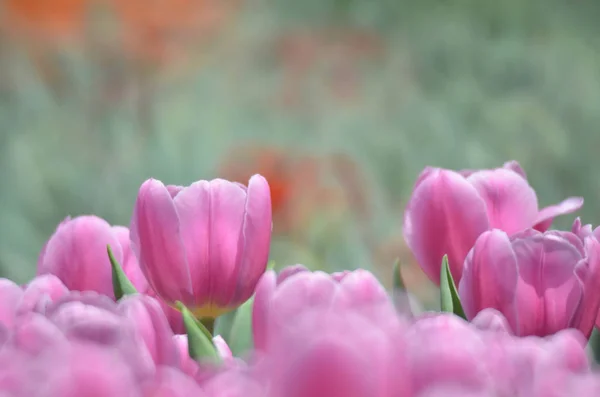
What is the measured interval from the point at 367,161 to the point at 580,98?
1.32ft

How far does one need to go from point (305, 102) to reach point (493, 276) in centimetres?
131

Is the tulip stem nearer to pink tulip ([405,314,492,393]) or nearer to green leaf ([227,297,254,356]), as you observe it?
green leaf ([227,297,254,356])

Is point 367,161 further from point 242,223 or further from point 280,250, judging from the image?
point 242,223

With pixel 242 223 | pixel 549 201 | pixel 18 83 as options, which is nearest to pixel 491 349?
pixel 242 223

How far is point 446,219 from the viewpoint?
21 cm

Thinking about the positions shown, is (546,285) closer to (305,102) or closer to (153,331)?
(153,331)

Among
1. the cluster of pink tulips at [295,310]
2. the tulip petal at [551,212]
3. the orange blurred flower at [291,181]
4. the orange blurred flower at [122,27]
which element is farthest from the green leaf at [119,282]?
the orange blurred flower at [122,27]

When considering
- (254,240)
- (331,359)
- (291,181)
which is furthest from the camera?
(291,181)

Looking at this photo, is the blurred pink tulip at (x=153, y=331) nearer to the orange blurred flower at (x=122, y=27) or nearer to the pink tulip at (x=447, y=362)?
the pink tulip at (x=447, y=362)

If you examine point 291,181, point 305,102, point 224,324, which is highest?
point 224,324

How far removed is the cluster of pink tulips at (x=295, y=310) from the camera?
9cm

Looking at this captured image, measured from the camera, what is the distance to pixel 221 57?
1.48 metres

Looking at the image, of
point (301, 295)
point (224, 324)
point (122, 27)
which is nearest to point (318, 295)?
point (301, 295)

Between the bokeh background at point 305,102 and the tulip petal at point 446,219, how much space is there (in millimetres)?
1156
